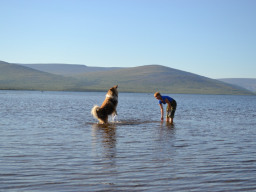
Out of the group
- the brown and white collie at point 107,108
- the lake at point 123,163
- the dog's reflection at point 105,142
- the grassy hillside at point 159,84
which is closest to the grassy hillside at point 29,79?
the grassy hillside at point 159,84

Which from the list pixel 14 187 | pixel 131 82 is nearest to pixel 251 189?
pixel 14 187

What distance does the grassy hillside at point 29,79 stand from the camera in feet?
490

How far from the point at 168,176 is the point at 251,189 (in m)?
1.41

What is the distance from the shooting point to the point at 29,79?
165 meters

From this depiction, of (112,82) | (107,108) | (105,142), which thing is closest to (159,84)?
(112,82)

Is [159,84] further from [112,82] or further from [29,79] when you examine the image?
[29,79]

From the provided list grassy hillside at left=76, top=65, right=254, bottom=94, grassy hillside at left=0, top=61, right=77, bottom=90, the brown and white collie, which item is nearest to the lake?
the brown and white collie

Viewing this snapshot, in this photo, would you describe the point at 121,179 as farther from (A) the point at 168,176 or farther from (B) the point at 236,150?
(B) the point at 236,150

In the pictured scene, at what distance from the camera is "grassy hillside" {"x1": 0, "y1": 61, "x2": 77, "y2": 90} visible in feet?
490

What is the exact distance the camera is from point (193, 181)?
19.3 ft

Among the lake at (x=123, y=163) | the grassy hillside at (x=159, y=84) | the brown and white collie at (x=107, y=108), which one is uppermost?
the grassy hillside at (x=159, y=84)

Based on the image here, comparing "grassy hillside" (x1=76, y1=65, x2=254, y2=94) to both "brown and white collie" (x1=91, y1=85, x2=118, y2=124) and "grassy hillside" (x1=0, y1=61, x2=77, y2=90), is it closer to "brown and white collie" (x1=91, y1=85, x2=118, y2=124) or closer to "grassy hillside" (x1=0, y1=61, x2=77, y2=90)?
"grassy hillside" (x1=0, y1=61, x2=77, y2=90)

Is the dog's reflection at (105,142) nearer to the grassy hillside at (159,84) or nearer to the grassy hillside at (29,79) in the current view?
the grassy hillside at (29,79)

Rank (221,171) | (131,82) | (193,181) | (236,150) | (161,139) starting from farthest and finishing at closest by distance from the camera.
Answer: (131,82) < (161,139) < (236,150) < (221,171) < (193,181)
